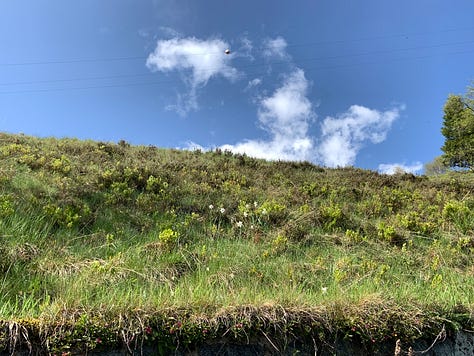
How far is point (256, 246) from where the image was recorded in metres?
5.25

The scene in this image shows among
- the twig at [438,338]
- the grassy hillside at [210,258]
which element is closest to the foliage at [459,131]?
the grassy hillside at [210,258]

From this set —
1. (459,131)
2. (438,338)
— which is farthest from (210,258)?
(459,131)

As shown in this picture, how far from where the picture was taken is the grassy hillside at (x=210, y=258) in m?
2.84

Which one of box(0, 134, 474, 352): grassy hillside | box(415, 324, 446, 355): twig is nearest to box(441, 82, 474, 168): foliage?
box(0, 134, 474, 352): grassy hillside

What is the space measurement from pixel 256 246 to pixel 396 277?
1.86m

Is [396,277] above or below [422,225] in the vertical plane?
below

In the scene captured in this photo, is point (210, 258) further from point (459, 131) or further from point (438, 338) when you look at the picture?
point (459, 131)

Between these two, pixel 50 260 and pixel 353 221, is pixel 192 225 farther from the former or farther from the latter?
pixel 353 221

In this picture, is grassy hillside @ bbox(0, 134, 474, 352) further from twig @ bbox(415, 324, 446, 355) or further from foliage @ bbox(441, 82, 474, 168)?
foliage @ bbox(441, 82, 474, 168)

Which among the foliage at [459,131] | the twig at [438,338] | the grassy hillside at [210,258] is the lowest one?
the twig at [438,338]

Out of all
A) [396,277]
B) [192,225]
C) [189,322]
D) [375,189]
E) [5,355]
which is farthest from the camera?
[375,189]

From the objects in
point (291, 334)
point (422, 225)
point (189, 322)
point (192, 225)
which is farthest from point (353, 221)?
point (189, 322)

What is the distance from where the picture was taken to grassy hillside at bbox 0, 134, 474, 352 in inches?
112

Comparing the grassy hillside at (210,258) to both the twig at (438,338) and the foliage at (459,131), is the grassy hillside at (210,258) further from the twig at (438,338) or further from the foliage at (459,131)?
the foliage at (459,131)
